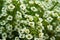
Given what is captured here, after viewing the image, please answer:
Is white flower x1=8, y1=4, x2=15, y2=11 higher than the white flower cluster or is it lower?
higher

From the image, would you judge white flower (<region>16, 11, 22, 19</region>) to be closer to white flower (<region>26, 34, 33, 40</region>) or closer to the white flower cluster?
the white flower cluster

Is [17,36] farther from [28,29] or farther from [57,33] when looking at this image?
[57,33]

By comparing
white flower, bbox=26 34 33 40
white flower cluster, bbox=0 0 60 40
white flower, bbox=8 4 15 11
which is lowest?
white flower, bbox=26 34 33 40

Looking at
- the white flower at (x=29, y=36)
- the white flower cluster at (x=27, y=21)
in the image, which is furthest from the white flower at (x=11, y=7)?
the white flower at (x=29, y=36)

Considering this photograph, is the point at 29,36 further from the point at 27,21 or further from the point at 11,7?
the point at 11,7

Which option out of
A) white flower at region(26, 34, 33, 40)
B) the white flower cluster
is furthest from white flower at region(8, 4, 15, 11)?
white flower at region(26, 34, 33, 40)

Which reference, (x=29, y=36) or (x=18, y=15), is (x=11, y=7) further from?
(x=29, y=36)

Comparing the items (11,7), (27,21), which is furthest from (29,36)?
(11,7)

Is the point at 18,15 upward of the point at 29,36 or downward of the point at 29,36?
upward
